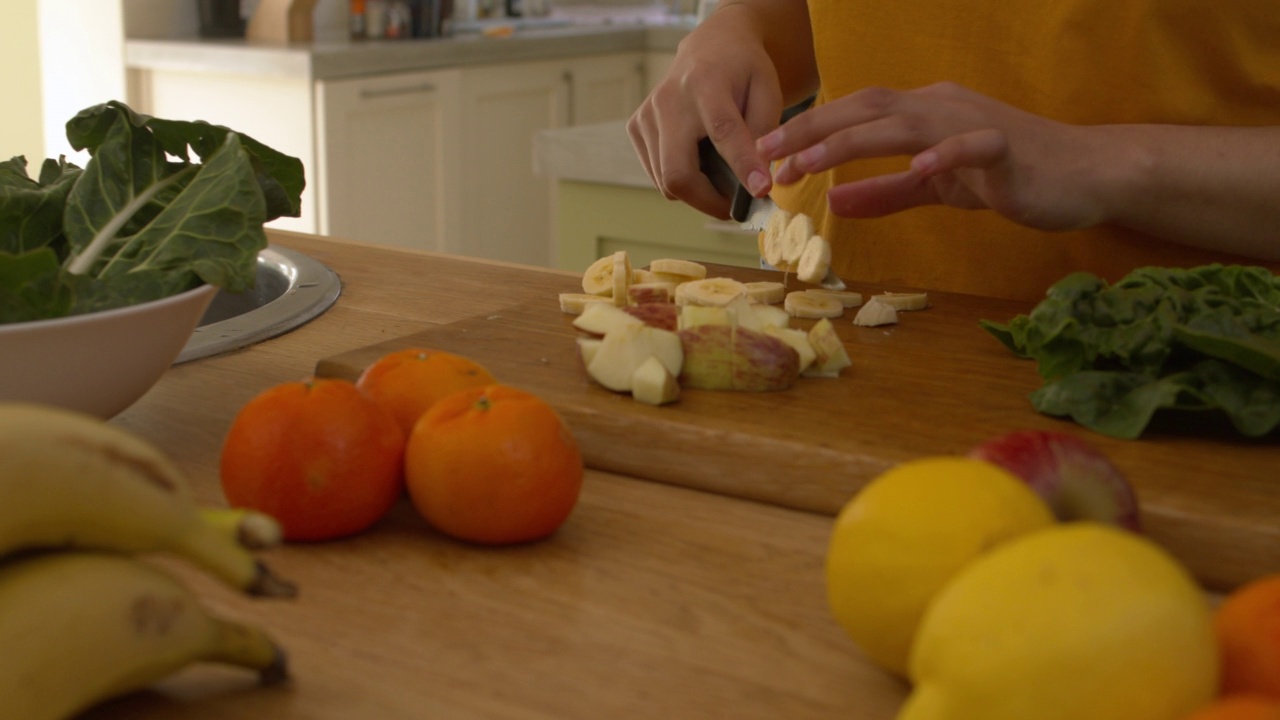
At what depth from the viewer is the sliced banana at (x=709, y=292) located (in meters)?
1.21

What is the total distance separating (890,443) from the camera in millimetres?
945

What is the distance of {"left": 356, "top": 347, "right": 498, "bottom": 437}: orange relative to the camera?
0.83 metres

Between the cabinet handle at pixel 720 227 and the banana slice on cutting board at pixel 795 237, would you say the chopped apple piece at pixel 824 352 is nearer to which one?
the banana slice on cutting board at pixel 795 237

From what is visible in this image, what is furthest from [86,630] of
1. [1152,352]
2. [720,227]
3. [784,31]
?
[720,227]

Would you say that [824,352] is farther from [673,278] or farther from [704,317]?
[673,278]

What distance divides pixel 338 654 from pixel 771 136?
0.79 m

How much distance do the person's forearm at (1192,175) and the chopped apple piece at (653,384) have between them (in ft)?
1.76

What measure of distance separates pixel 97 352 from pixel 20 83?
4.07 m

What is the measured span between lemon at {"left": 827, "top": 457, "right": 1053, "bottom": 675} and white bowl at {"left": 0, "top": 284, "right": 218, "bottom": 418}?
0.50m

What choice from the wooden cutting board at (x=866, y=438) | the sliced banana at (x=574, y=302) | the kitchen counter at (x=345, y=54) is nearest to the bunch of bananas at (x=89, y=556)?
the wooden cutting board at (x=866, y=438)

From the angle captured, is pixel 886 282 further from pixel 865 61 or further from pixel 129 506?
pixel 129 506

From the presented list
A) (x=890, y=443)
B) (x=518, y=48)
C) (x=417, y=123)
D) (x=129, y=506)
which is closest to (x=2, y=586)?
(x=129, y=506)

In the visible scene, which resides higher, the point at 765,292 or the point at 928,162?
the point at 928,162

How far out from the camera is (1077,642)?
17.7 inches
